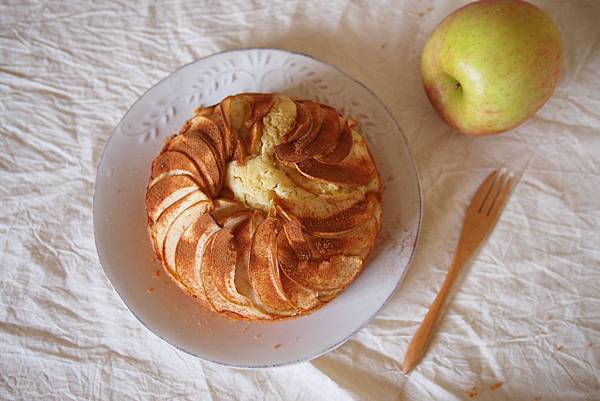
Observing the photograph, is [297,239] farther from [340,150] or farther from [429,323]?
[429,323]

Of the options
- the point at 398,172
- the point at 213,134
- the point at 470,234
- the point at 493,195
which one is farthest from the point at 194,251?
the point at 493,195

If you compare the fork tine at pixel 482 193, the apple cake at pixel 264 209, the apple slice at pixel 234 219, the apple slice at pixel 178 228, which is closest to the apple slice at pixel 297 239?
the apple cake at pixel 264 209

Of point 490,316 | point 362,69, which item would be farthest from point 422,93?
point 490,316

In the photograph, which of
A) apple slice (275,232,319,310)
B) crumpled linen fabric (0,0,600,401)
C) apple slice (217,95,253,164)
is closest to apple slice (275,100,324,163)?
apple slice (217,95,253,164)

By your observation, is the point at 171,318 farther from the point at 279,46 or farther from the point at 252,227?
the point at 279,46

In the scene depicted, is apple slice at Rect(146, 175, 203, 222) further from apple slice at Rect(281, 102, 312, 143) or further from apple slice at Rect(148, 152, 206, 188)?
apple slice at Rect(281, 102, 312, 143)
